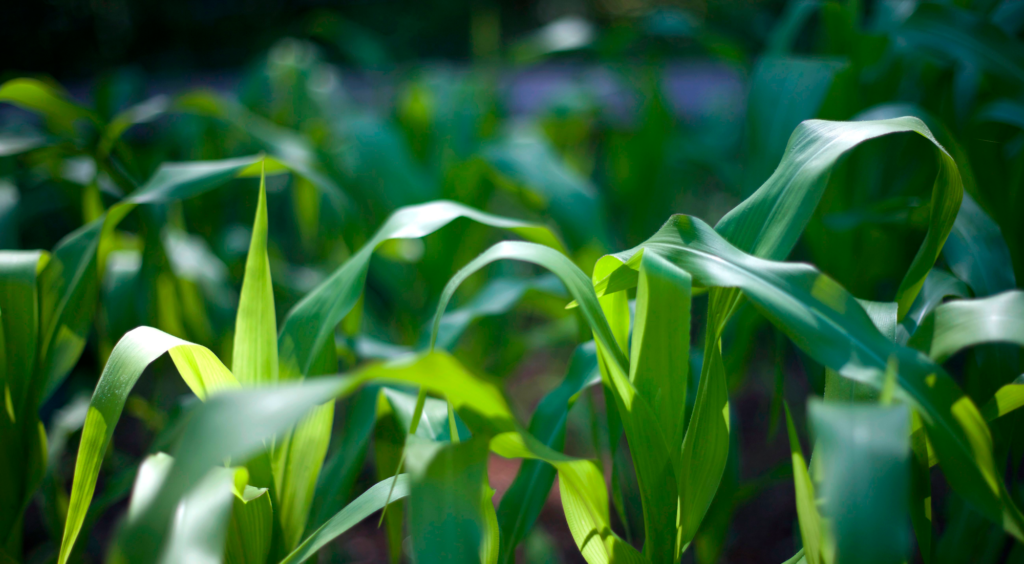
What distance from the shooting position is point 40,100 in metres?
0.52

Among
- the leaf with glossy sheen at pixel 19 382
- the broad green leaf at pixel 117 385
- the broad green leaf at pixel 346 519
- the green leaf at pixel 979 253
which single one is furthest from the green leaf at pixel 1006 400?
the leaf with glossy sheen at pixel 19 382

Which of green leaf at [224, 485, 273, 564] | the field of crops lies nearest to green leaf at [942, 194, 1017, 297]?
the field of crops

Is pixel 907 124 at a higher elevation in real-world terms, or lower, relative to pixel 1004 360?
higher

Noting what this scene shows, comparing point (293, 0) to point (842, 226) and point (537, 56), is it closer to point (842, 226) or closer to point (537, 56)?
point (537, 56)

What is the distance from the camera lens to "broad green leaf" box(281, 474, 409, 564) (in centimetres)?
29

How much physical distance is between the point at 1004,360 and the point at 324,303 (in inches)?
17.7

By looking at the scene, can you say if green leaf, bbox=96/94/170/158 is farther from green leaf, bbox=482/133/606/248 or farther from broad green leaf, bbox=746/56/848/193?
broad green leaf, bbox=746/56/848/193

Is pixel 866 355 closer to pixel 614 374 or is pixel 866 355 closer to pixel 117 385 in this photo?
pixel 614 374

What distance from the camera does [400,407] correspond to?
388 millimetres

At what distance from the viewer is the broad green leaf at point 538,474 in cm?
35

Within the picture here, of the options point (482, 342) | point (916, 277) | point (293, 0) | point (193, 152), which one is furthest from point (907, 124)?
point (293, 0)

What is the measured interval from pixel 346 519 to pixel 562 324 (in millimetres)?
439

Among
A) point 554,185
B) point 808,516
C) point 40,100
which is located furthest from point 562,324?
point 40,100

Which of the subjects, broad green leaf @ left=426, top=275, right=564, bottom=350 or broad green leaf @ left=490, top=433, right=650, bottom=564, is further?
broad green leaf @ left=426, top=275, right=564, bottom=350
